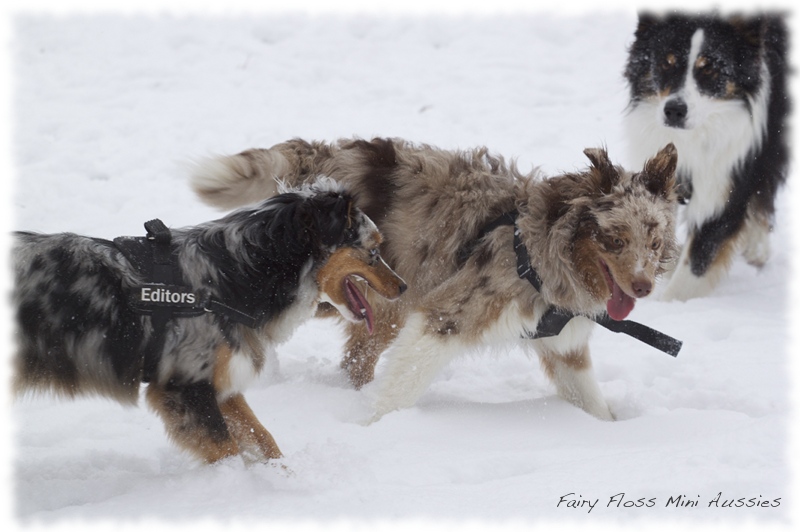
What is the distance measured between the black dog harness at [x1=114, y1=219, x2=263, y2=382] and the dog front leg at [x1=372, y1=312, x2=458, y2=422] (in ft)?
3.42

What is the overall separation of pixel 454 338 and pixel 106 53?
839 centimetres

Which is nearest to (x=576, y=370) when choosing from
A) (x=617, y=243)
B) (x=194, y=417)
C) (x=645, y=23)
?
(x=617, y=243)

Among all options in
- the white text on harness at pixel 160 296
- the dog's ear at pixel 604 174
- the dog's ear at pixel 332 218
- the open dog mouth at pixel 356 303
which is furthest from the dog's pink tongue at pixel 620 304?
the white text on harness at pixel 160 296

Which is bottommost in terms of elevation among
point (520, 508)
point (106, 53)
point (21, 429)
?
point (21, 429)

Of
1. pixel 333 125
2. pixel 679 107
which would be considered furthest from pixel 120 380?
pixel 333 125

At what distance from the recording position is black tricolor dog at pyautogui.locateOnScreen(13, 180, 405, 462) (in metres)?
3.86

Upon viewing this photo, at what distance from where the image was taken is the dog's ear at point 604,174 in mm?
4613

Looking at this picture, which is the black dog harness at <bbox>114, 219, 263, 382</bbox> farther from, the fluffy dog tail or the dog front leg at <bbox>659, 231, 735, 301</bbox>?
the dog front leg at <bbox>659, 231, 735, 301</bbox>

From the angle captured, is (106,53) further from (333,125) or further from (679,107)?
(679,107)

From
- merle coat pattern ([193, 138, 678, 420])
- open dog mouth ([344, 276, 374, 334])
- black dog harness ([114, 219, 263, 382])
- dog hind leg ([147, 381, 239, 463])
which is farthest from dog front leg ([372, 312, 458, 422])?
dog hind leg ([147, 381, 239, 463])

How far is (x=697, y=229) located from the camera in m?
6.97

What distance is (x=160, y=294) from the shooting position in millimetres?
3930

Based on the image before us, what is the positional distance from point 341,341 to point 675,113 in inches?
126

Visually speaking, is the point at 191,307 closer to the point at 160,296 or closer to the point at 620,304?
the point at 160,296
